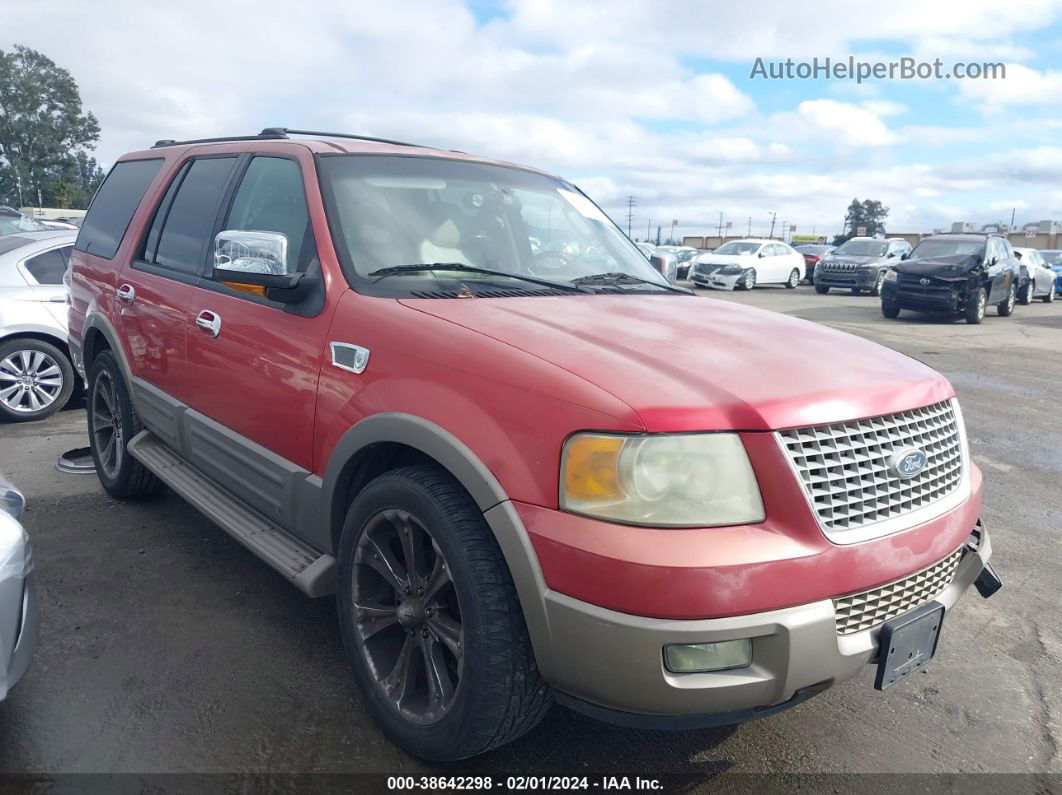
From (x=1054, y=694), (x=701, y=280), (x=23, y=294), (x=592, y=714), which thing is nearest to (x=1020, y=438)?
(x=1054, y=694)

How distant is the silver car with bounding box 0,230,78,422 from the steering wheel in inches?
203

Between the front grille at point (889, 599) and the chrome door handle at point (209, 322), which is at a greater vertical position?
the chrome door handle at point (209, 322)

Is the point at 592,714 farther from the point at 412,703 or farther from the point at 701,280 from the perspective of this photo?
the point at 701,280

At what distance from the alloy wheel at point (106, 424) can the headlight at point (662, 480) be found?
11.4ft

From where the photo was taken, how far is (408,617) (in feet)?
7.95

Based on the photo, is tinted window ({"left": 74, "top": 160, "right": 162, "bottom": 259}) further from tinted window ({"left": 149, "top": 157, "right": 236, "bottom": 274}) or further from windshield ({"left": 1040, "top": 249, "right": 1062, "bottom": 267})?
windshield ({"left": 1040, "top": 249, "right": 1062, "bottom": 267})

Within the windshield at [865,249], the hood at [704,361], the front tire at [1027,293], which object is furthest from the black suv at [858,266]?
the hood at [704,361]

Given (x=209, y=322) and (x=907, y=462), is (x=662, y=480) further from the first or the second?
(x=209, y=322)

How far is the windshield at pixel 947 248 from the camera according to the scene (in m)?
15.9

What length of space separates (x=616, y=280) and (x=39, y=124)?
9849 cm

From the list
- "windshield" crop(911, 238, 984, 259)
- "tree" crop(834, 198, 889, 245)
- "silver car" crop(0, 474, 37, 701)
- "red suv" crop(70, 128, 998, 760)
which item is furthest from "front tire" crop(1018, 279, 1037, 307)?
"tree" crop(834, 198, 889, 245)

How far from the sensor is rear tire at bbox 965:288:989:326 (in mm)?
15519

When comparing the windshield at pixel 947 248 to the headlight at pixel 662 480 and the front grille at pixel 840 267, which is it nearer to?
the front grille at pixel 840 267

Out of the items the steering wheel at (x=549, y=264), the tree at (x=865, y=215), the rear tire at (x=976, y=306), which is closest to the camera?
the steering wheel at (x=549, y=264)
